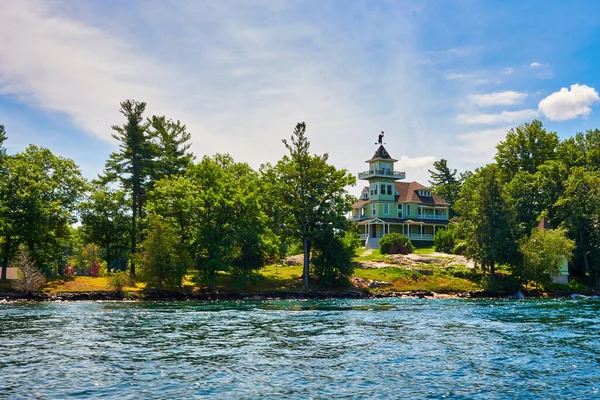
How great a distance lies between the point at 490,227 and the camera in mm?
60375

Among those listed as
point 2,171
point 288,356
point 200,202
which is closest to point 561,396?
point 288,356

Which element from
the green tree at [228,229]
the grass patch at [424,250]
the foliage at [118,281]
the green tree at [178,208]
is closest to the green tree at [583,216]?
the grass patch at [424,250]

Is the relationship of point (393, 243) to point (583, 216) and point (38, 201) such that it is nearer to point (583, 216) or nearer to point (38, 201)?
point (583, 216)

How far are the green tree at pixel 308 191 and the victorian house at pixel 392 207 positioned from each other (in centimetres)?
3207

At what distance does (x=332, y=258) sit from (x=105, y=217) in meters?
26.2

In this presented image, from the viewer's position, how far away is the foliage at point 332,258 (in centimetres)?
5881

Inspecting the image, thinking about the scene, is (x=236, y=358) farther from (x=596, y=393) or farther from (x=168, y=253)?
(x=168, y=253)

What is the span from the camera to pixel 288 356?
20.1 meters

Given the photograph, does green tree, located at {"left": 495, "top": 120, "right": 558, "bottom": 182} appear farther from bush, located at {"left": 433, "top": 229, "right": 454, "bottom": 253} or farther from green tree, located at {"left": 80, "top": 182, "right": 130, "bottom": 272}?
green tree, located at {"left": 80, "top": 182, "right": 130, "bottom": 272}

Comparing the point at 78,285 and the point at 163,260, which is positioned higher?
the point at 163,260

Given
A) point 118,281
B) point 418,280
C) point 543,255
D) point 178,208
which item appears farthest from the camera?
point 418,280

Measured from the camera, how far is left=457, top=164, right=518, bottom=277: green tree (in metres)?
59.4

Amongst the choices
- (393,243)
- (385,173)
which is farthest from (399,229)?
(393,243)

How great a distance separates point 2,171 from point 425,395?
5571 centimetres
